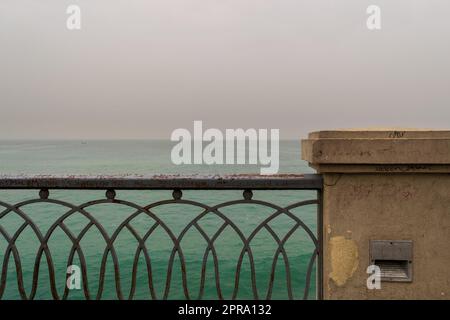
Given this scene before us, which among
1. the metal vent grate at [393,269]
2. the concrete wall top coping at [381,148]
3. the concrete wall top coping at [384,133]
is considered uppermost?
the concrete wall top coping at [384,133]

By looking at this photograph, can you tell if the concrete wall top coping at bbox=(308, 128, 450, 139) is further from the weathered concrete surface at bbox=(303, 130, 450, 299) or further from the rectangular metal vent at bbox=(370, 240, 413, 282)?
the rectangular metal vent at bbox=(370, 240, 413, 282)

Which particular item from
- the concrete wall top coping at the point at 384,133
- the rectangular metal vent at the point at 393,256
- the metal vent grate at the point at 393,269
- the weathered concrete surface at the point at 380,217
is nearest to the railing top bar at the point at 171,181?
the weathered concrete surface at the point at 380,217

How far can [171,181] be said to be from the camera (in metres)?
2.29

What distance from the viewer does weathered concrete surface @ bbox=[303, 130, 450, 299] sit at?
7.00 feet

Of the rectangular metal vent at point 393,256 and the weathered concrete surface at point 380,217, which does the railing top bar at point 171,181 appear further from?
the rectangular metal vent at point 393,256

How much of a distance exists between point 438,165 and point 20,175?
8.90ft

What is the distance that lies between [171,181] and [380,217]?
1.36m

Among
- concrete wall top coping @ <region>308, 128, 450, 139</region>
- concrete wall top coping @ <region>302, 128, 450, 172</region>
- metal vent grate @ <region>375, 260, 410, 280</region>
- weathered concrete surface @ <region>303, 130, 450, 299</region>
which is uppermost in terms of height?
concrete wall top coping @ <region>308, 128, 450, 139</region>

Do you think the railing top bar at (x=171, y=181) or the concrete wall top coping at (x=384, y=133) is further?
the railing top bar at (x=171, y=181)

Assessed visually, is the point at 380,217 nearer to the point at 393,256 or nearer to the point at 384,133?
the point at 393,256

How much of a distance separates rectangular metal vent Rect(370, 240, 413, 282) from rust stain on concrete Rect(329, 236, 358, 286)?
11 cm

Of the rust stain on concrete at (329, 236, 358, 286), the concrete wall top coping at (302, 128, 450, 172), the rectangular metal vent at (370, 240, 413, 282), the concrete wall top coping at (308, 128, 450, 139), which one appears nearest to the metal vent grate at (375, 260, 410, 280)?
the rectangular metal vent at (370, 240, 413, 282)

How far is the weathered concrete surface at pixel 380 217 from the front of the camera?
7.00ft

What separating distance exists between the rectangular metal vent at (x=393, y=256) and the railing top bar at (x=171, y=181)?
532 mm
